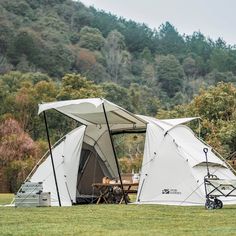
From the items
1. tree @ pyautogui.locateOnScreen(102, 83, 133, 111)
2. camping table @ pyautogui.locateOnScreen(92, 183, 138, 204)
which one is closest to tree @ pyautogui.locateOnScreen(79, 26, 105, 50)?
tree @ pyautogui.locateOnScreen(102, 83, 133, 111)

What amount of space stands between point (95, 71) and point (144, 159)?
41468 millimetres

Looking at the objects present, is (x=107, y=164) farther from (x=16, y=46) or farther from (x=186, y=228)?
(x=16, y=46)

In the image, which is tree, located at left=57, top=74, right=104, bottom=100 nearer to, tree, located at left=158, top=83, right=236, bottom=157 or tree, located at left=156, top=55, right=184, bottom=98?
tree, located at left=158, top=83, right=236, bottom=157

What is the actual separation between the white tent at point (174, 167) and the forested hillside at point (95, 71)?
1083 cm

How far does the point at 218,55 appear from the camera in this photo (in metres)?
59.8

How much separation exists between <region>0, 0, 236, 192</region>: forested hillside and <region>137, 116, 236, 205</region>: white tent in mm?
10834

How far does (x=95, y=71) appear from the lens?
175 ft

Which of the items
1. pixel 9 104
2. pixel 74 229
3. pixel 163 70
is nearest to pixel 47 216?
pixel 74 229

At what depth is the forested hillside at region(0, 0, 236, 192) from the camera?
86.9ft

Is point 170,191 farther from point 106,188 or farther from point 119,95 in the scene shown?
point 119,95

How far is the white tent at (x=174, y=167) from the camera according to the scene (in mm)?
11398

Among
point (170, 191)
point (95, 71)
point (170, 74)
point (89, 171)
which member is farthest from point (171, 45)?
point (170, 191)

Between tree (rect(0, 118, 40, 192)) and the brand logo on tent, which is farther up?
tree (rect(0, 118, 40, 192))

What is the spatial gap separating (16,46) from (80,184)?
3684cm
